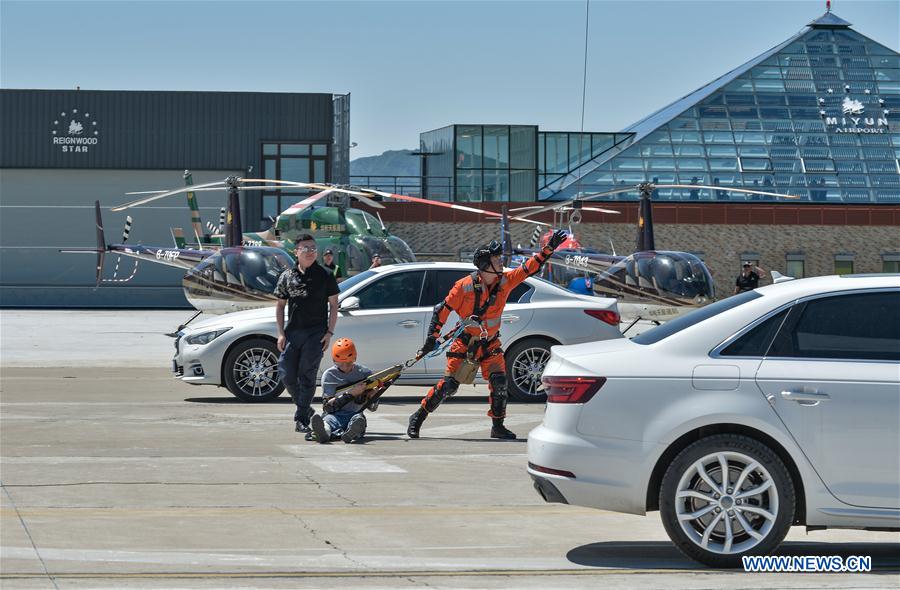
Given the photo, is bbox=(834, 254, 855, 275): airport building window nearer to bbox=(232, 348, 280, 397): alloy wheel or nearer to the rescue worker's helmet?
bbox=(232, 348, 280, 397): alloy wheel

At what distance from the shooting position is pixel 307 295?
11836mm

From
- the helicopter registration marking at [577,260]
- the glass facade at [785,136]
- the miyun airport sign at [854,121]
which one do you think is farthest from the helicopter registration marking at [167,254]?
the miyun airport sign at [854,121]

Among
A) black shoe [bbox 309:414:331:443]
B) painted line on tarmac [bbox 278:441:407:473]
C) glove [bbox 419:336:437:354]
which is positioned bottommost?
painted line on tarmac [bbox 278:441:407:473]


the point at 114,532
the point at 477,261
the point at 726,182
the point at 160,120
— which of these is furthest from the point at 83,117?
the point at 114,532

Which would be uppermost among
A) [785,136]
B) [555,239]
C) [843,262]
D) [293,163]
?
[785,136]

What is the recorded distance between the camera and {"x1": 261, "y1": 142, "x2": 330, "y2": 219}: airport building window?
57.8 metres

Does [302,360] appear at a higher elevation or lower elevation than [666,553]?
higher

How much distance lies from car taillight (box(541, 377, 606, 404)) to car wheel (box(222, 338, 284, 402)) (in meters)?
8.29

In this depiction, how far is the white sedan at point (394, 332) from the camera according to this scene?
1489cm

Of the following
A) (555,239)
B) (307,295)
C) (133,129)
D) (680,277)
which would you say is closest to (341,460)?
(307,295)

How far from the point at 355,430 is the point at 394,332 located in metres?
3.54

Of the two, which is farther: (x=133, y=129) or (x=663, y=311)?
(x=133, y=129)

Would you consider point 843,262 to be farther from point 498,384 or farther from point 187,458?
point 187,458

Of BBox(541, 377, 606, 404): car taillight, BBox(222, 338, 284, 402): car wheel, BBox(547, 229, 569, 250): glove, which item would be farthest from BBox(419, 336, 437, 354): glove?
BBox(541, 377, 606, 404): car taillight
